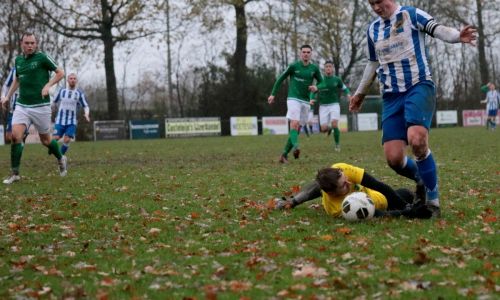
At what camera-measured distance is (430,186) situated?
6355 mm

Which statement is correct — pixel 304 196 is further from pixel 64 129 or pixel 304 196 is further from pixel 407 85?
pixel 64 129

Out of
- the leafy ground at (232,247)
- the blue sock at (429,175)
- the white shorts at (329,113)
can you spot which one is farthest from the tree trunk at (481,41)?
the blue sock at (429,175)

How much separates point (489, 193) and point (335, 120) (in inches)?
392

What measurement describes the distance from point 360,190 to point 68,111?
1161 centimetres

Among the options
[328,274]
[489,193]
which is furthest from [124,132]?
[328,274]

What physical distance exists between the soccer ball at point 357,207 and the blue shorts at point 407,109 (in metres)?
0.75

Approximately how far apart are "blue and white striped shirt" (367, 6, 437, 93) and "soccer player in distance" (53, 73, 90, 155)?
11408 mm

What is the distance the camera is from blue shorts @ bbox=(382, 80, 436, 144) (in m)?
6.19

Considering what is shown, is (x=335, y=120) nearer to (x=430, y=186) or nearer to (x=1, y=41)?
(x=430, y=186)

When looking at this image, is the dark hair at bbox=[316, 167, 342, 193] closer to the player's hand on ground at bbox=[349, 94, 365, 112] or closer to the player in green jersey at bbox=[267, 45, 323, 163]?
the player's hand on ground at bbox=[349, 94, 365, 112]

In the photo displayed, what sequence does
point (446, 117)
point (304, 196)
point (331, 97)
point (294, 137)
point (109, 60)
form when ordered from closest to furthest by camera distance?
point (304, 196) → point (294, 137) → point (331, 97) → point (109, 60) → point (446, 117)

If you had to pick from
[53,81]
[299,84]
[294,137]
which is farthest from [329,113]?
[53,81]

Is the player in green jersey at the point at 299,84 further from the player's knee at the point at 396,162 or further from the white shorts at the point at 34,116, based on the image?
the player's knee at the point at 396,162

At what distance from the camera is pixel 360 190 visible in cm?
664
